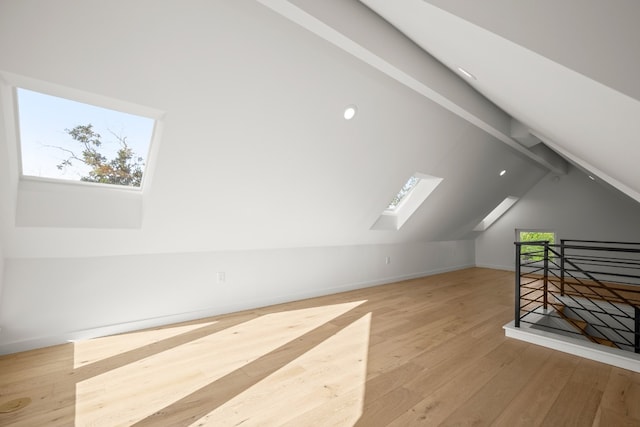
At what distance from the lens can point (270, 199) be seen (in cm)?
321

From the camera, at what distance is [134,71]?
1.89m

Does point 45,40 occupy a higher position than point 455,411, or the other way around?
point 45,40

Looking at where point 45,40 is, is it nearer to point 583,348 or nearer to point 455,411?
point 455,411

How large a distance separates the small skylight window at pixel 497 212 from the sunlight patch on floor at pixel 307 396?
618 centimetres

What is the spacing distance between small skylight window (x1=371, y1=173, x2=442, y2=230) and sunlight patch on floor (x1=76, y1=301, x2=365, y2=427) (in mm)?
→ 2438

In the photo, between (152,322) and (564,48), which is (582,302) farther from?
(152,322)

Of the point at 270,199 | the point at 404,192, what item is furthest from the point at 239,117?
the point at 404,192

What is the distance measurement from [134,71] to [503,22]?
205 centimetres

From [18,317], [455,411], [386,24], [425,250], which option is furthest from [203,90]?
[425,250]

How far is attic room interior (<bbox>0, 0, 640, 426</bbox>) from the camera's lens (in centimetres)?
157

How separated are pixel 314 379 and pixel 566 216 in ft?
23.0

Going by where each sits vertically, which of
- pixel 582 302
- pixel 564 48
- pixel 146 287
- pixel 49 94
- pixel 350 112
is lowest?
pixel 582 302

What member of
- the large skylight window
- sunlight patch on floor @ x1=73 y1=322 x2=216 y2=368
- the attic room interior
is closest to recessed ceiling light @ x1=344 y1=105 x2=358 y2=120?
the attic room interior

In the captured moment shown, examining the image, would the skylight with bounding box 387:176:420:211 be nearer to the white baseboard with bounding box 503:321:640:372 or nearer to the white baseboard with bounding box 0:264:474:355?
the white baseboard with bounding box 0:264:474:355
